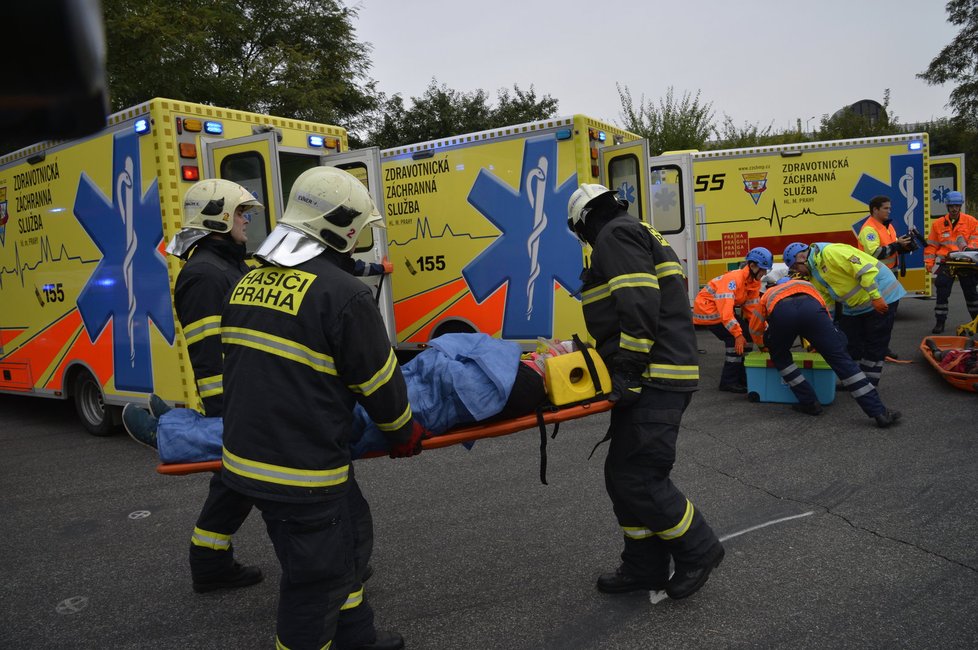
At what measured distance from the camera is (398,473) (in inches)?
220

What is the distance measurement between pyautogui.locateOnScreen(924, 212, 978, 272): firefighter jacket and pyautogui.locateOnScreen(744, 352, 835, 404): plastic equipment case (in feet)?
14.5

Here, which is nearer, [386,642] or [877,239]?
[386,642]

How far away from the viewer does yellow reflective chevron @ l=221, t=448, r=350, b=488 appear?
255 centimetres

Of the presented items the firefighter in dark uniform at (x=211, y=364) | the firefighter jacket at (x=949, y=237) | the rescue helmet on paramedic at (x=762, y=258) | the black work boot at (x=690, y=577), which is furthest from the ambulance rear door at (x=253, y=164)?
the firefighter jacket at (x=949, y=237)

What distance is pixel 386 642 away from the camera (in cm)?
313

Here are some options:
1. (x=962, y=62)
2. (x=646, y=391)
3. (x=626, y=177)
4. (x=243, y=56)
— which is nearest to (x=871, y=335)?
(x=626, y=177)

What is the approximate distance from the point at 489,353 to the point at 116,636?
6.97 ft

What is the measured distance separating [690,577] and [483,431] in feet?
3.84

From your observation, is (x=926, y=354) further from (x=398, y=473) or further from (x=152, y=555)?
(x=152, y=555)

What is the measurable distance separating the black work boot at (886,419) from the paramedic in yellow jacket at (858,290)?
89 cm

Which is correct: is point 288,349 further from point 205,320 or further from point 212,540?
point 212,540

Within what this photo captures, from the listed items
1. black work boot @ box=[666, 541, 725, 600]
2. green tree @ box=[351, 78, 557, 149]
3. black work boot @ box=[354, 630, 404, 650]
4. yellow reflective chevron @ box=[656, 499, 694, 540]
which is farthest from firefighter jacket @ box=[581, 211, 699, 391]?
green tree @ box=[351, 78, 557, 149]

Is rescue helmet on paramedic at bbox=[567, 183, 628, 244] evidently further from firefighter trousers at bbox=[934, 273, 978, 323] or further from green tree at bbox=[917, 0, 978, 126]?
green tree at bbox=[917, 0, 978, 126]

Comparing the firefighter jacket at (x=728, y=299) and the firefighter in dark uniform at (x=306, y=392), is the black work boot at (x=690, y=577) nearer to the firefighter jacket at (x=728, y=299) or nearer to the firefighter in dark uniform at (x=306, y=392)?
the firefighter in dark uniform at (x=306, y=392)
